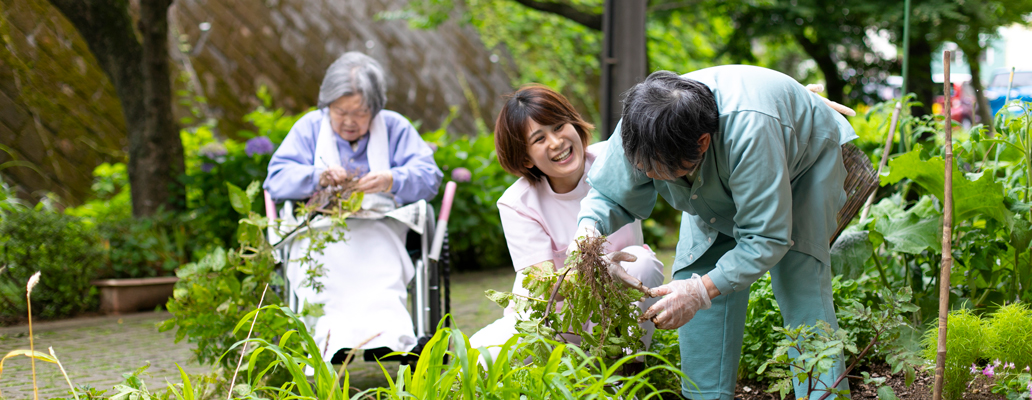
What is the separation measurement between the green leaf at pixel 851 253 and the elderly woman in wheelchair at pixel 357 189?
59.5 inches

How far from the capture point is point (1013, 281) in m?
2.34

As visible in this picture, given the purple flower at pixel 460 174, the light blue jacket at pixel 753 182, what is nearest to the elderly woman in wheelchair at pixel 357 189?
the light blue jacket at pixel 753 182

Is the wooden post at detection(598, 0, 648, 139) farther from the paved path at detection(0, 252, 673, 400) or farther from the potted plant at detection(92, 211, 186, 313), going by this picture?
the potted plant at detection(92, 211, 186, 313)

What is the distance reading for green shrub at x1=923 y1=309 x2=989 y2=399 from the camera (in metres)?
1.95

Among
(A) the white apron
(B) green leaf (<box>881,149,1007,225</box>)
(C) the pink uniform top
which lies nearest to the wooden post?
(A) the white apron

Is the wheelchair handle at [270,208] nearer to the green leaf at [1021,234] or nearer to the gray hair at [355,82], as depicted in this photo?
the gray hair at [355,82]

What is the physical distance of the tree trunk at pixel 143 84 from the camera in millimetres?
4430

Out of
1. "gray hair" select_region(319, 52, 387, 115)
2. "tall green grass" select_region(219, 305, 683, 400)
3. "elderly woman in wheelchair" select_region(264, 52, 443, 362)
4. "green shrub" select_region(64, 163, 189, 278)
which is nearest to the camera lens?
"tall green grass" select_region(219, 305, 683, 400)

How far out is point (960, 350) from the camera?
6.40 feet

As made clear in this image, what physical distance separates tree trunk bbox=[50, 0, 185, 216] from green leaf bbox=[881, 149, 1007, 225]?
4.20 metres

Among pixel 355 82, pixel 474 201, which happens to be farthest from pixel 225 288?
pixel 474 201

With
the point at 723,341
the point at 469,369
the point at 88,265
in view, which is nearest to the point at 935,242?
the point at 723,341

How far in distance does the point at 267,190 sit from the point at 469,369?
1.68 m

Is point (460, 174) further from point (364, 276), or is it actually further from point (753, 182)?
point (753, 182)
